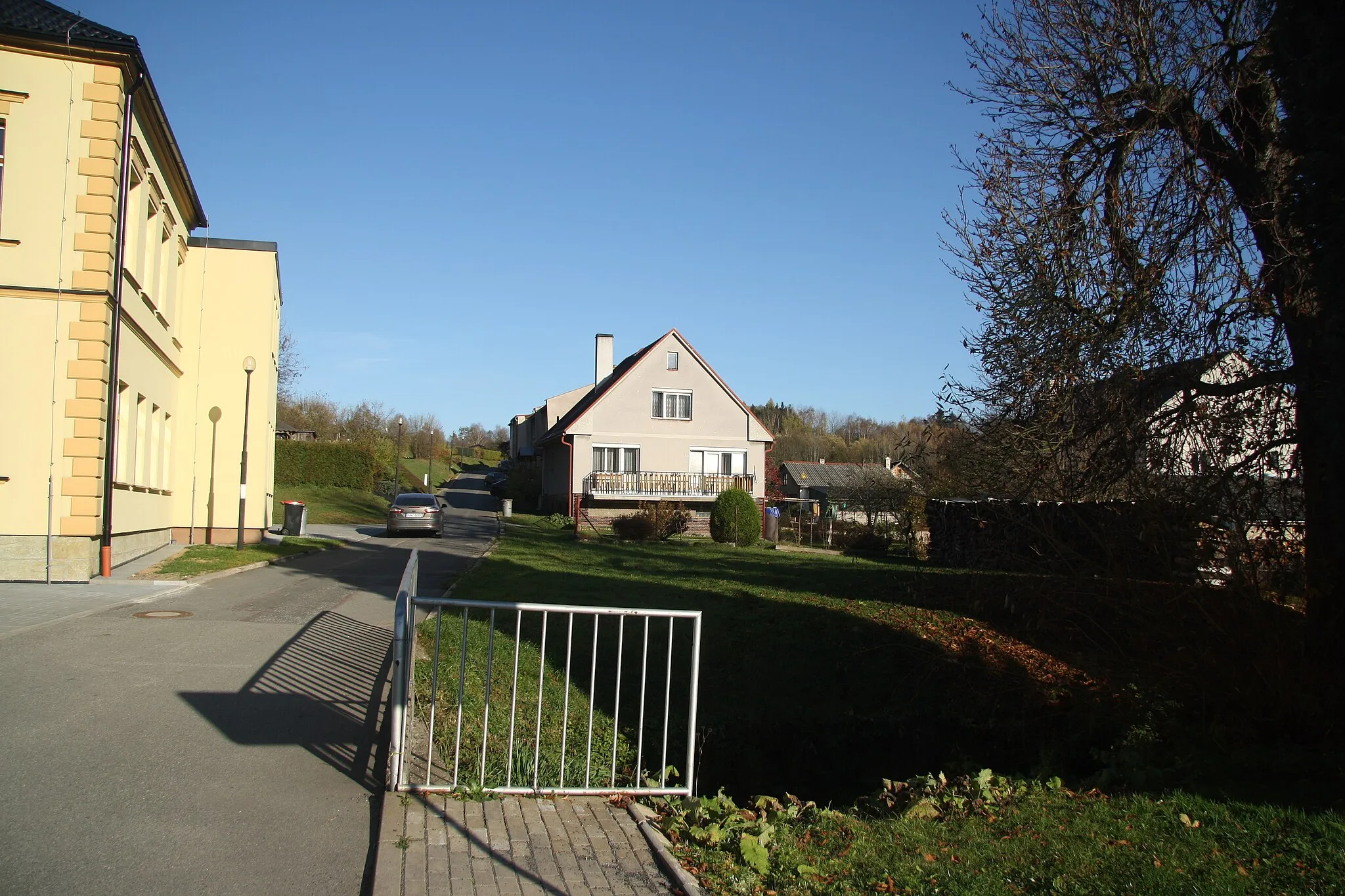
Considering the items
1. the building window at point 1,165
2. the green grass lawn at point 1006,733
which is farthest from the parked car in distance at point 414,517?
the building window at point 1,165

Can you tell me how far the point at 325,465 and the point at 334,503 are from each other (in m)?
6.00

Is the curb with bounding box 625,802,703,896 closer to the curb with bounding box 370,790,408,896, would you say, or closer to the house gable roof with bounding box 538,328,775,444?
the curb with bounding box 370,790,408,896

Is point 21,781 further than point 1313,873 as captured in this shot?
Yes

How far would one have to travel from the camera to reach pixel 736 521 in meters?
30.7

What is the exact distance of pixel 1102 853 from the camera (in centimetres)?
477

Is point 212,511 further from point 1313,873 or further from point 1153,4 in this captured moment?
point 1313,873

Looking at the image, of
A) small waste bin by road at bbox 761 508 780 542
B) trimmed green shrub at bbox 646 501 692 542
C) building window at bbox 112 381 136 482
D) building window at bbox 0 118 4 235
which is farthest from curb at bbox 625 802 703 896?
small waste bin by road at bbox 761 508 780 542

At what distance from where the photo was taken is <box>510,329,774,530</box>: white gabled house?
137ft

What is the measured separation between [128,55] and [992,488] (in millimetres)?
13632

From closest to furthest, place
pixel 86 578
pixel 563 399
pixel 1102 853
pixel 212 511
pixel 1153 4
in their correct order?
pixel 1102 853
pixel 1153 4
pixel 86 578
pixel 212 511
pixel 563 399

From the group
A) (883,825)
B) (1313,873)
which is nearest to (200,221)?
(883,825)

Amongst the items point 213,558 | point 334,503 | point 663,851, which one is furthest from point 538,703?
point 334,503

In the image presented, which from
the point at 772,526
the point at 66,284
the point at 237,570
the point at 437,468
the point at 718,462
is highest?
the point at 66,284

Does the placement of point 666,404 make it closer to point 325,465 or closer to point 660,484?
point 660,484
